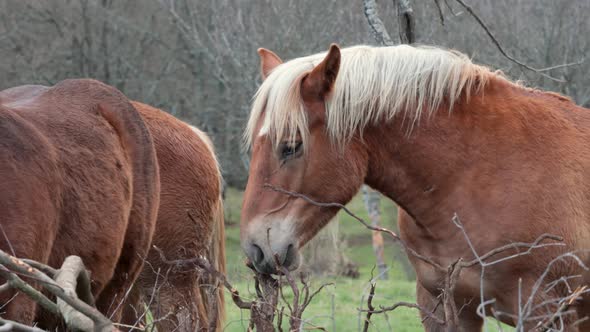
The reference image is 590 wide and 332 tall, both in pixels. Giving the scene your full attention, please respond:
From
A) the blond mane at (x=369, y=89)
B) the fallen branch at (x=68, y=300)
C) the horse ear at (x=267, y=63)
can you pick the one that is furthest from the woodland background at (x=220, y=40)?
the fallen branch at (x=68, y=300)

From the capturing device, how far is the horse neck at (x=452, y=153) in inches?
152

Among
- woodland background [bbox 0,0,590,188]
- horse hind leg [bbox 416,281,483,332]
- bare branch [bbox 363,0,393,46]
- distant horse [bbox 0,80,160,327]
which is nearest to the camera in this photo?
distant horse [bbox 0,80,160,327]

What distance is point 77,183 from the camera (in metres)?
3.75

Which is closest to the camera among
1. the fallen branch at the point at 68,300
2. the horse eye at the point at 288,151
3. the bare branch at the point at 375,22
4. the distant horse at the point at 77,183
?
the fallen branch at the point at 68,300

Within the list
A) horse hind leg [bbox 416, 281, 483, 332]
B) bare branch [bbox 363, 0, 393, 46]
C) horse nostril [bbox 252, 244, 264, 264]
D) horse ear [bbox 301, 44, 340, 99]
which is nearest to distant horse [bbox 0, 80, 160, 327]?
horse nostril [bbox 252, 244, 264, 264]

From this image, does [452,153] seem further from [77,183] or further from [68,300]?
[68,300]

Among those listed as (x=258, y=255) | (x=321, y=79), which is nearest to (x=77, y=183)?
(x=258, y=255)

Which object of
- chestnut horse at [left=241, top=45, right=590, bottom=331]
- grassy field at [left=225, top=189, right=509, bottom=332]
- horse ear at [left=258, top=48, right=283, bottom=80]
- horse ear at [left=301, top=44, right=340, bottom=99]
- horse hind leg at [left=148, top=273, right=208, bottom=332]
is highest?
horse ear at [left=301, top=44, right=340, bottom=99]

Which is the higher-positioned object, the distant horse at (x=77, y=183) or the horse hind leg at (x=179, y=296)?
the distant horse at (x=77, y=183)

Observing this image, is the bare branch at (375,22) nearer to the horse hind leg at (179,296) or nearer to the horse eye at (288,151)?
the horse eye at (288,151)

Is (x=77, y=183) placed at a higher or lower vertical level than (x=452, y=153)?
lower

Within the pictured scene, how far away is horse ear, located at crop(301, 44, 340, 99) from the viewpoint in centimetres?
378

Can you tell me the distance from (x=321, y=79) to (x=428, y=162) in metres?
0.65

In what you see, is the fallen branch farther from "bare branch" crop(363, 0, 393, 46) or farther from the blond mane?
"bare branch" crop(363, 0, 393, 46)
